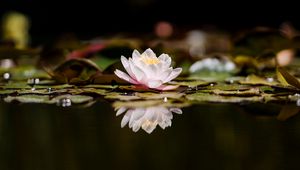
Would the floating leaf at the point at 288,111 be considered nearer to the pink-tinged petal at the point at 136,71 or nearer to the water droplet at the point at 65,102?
the pink-tinged petal at the point at 136,71

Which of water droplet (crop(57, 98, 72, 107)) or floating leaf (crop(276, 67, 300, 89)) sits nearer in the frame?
water droplet (crop(57, 98, 72, 107))

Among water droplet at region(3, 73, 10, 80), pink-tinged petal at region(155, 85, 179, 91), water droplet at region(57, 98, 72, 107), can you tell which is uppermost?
water droplet at region(3, 73, 10, 80)

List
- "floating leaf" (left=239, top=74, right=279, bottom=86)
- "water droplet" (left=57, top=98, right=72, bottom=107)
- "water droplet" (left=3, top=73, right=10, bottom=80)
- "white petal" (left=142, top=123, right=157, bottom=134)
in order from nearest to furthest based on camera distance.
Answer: "white petal" (left=142, top=123, right=157, bottom=134), "water droplet" (left=57, top=98, right=72, bottom=107), "floating leaf" (left=239, top=74, right=279, bottom=86), "water droplet" (left=3, top=73, right=10, bottom=80)

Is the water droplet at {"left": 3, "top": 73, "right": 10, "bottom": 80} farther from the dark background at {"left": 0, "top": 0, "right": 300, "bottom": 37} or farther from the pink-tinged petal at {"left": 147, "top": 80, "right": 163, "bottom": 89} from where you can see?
the dark background at {"left": 0, "top": 0, "right": 300, "bottom": 37}

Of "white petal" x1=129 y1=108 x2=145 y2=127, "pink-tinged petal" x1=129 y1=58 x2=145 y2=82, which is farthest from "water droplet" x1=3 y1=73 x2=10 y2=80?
"white petal" x1=129 y1=108 x2=145 y2=127

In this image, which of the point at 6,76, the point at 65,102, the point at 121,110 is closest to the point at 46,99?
the point at 65,102

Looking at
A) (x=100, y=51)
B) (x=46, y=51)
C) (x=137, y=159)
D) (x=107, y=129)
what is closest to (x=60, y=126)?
(x=107, y=129)
